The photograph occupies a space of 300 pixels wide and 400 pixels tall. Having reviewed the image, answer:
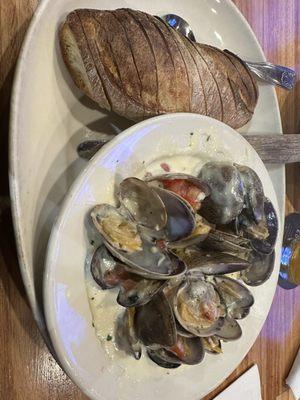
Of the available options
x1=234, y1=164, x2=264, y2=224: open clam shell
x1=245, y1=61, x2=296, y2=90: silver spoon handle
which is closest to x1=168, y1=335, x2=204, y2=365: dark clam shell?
x1=234, y1=164, x2=264, y2=224: open clam shell

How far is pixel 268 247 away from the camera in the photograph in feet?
3.01

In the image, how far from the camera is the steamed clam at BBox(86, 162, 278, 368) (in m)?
0.73

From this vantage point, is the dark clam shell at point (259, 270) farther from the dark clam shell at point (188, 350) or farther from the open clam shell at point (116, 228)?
the open clam shell at point (116, 228)

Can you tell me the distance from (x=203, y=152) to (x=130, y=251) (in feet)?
0.84

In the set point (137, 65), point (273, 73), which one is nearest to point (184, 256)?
point (137, 65)

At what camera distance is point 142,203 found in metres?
0.74

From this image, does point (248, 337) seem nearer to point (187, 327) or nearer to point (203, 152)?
point (187, 327)

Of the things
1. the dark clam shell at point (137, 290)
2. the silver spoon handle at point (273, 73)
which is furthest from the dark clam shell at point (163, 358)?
the silver spoon handle at point (273, 73)

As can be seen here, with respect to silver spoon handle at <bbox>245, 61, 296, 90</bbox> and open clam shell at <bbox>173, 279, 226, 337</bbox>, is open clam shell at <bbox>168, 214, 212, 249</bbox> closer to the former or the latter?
open clam shell at <bbox>173, 279, 226, 337</bbox>

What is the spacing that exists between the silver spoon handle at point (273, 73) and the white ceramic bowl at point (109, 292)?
0.22m

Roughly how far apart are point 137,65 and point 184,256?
0.31m

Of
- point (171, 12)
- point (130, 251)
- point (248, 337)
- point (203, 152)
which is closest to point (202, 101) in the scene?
point (203, 152)

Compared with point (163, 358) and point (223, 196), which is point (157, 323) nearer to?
point (163, 358)

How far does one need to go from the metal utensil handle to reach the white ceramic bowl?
8 centimetres
